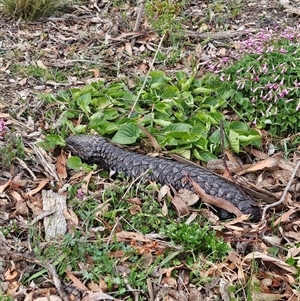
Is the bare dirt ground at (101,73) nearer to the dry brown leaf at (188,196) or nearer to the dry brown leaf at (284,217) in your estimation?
the dry brown leaf at (284,217)

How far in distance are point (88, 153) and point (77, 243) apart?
86 cm

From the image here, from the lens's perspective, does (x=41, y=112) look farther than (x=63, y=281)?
Yes

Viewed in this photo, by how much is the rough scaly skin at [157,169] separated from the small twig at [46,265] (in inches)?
35.0

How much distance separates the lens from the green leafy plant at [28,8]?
227 inches

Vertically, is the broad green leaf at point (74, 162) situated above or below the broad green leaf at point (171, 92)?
below

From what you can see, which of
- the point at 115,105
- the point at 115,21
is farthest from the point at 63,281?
the point at 115,21

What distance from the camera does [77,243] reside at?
128 inches

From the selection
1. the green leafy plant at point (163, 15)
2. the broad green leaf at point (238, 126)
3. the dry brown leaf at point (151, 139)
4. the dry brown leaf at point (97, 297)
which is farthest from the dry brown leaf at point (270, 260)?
the green leafy plant at point (163, 15)

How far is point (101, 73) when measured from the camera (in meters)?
5.08

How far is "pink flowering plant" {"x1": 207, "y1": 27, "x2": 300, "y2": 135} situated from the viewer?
4.23 m

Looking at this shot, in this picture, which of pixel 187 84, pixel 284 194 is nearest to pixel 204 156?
pixel 284 194

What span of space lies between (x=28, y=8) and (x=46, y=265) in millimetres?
3334

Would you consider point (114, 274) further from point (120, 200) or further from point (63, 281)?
point (120, 200)

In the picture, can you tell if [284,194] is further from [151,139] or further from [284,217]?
[151,139]
